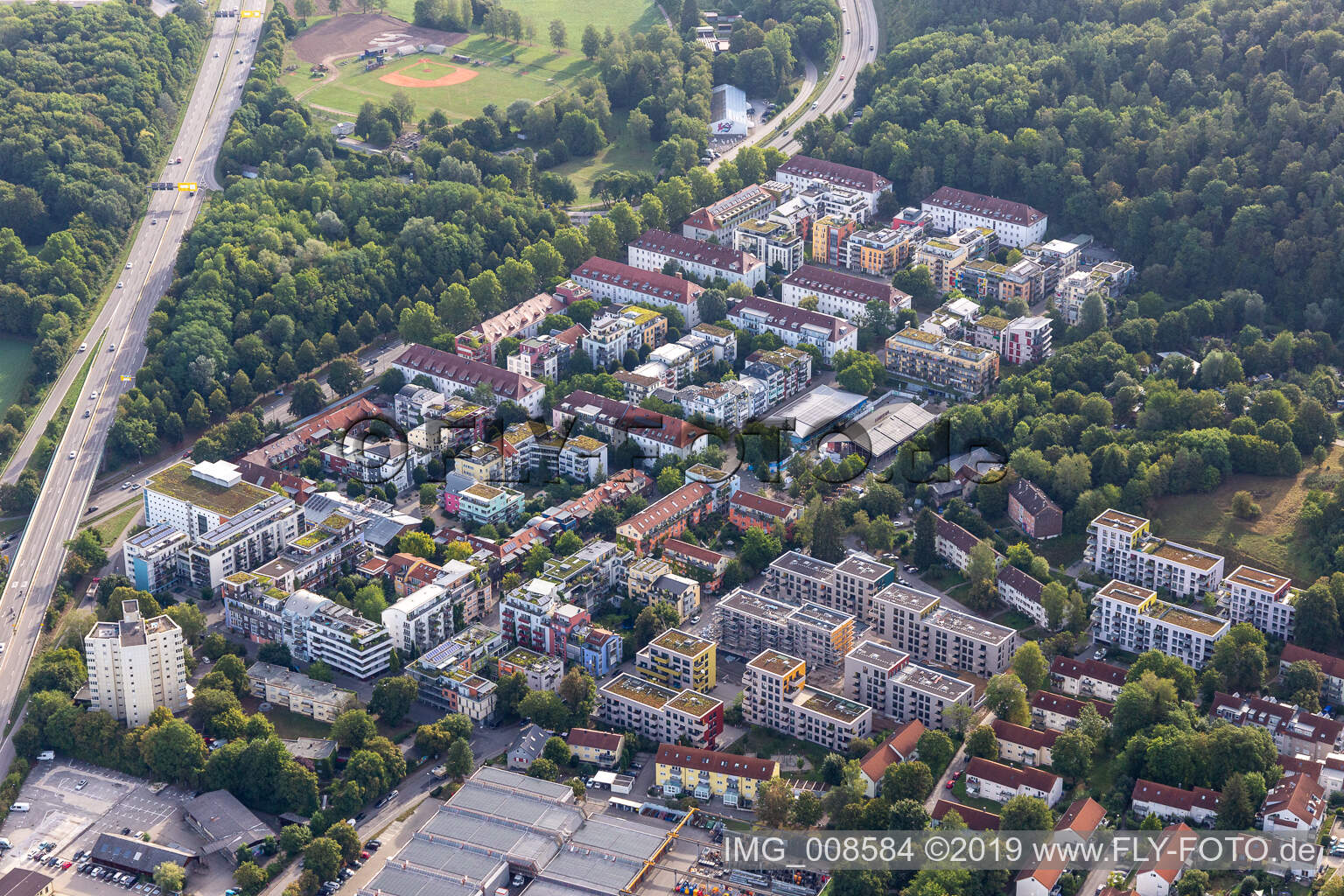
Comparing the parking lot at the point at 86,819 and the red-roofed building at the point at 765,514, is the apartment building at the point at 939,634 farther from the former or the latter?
the parking lot at the point at 86,819

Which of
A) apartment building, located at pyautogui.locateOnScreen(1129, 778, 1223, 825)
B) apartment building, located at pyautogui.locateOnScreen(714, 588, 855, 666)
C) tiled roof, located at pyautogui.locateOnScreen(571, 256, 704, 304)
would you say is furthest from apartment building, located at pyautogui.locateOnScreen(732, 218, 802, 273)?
apartment building, located at pyautogui.locateOnScreen(1129, 778, 1223, 825)

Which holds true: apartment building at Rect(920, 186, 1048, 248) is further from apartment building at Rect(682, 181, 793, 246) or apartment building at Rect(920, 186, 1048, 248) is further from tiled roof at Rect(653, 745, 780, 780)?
tiled roof at Rect(653, 745, 780, 780)

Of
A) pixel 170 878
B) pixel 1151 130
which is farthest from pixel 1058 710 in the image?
pixel 1151 130

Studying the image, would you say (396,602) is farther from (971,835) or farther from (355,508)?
(971,835)

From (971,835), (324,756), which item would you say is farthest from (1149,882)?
(324,756)

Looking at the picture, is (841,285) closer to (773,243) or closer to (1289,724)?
(773,243)

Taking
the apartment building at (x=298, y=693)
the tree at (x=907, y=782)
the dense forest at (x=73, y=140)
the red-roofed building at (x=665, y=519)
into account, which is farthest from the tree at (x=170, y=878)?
the dense forest at (x=73, y=140)
